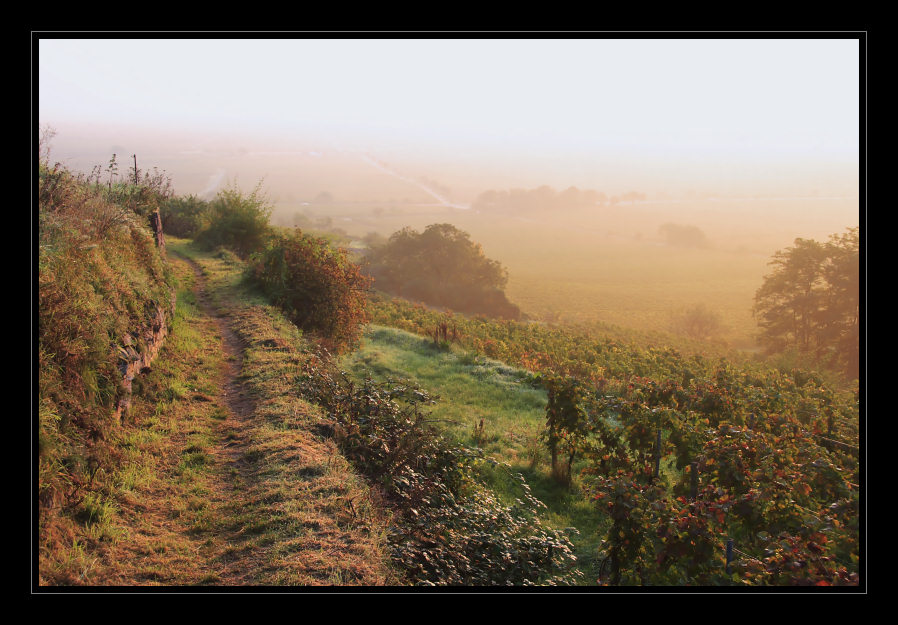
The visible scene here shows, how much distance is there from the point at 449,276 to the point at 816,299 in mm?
26034

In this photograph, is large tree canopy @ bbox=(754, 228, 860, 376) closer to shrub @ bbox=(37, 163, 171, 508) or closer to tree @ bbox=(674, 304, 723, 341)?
tree @ bbox=(674, 304, 723, 341)

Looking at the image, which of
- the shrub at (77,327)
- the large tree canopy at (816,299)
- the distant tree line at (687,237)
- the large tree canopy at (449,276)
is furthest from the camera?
the distant tree line at (687,237)

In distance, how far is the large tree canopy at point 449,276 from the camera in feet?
142

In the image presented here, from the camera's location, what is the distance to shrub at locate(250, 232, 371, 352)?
12.5 meters

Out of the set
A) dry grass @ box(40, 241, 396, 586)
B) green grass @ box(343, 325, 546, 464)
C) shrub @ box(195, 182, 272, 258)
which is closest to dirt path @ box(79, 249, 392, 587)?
dry grass @ box(40, 241, 396, 586)

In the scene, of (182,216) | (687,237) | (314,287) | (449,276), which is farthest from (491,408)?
(687,237)

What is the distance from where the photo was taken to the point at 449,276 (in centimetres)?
4425

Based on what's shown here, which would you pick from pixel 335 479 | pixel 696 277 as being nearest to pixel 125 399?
pixel 335 479

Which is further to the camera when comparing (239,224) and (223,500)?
(239,224)

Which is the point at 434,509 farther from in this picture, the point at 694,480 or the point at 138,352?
the point at 138,352

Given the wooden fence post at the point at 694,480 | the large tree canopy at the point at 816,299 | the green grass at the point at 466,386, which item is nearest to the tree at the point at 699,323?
the large tree canopy at the point at 816,299

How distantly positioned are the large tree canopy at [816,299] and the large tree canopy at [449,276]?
18.1m

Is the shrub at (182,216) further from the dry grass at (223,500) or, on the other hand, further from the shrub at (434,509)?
the shrub at (434,509)
